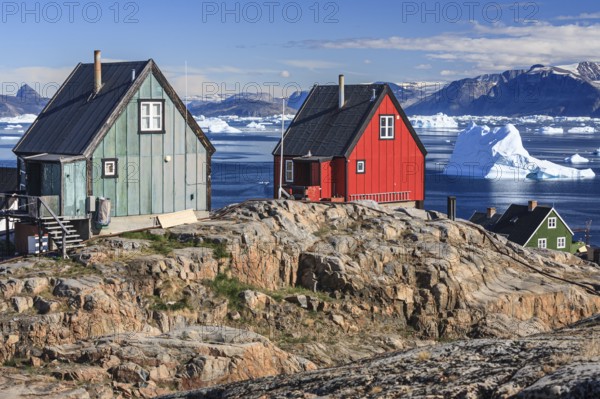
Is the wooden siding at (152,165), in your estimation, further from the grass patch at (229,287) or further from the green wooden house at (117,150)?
the grass patch at (229,287)

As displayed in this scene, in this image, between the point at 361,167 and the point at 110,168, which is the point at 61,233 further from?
the point at 361,167

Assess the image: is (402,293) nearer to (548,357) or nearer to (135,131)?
(135,131)

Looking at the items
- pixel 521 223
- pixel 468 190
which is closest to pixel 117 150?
pixel 521 223

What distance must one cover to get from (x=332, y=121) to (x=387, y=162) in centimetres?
327

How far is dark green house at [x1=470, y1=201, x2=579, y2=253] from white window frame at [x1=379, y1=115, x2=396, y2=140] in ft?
80.7

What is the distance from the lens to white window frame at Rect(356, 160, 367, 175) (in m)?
40.2

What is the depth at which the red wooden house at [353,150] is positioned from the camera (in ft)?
131

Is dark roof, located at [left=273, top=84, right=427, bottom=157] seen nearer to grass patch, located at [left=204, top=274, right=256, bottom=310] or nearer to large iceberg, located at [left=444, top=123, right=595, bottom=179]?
grass patch, located at [left=204, top=274, right=256, bottom=310]

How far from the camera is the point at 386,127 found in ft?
135

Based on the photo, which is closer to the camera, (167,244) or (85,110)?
(167,244)

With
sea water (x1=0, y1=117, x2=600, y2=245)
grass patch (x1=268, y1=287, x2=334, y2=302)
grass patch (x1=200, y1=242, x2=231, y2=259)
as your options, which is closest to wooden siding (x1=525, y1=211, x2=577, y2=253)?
sea water (x1=0, y1=117, x2=600, y2=245)

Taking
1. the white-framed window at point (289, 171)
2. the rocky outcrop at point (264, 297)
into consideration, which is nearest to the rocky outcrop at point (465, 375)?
the rocky outcrop at point (264, 297)

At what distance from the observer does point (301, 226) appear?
30.9m

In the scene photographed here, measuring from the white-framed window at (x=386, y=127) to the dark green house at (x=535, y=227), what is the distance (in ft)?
80.7
